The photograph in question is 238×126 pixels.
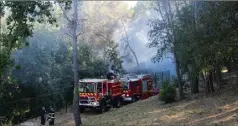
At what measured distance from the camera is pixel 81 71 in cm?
3572

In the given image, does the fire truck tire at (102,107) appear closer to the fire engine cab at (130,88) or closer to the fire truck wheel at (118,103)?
the fire truck wheel at (118,103)

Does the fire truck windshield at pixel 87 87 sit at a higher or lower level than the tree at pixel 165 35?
lower

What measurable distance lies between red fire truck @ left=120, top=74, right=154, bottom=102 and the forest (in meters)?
4.16

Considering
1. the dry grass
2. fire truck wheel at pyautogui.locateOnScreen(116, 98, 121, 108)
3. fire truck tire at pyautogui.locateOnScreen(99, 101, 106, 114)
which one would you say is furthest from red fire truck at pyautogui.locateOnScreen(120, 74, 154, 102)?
the dry grass

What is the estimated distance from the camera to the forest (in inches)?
647

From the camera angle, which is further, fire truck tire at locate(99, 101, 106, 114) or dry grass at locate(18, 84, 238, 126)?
fire truck tire at locate(99, 101, 106, 114)

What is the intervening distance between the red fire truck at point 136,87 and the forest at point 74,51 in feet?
13.6

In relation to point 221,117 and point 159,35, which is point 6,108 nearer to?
point 159,35

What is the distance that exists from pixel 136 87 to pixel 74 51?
16023 mm

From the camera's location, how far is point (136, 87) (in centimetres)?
3528

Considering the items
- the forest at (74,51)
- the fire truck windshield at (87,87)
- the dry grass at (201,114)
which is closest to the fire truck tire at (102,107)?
the fire truck windshield at (87,87)

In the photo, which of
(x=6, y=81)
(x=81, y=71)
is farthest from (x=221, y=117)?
(x=81, y=71)

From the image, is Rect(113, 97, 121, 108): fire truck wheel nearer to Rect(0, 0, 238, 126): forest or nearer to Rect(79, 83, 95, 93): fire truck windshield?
Rect(79, 83, 95, 93): fire truck windshield

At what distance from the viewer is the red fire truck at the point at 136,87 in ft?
111
